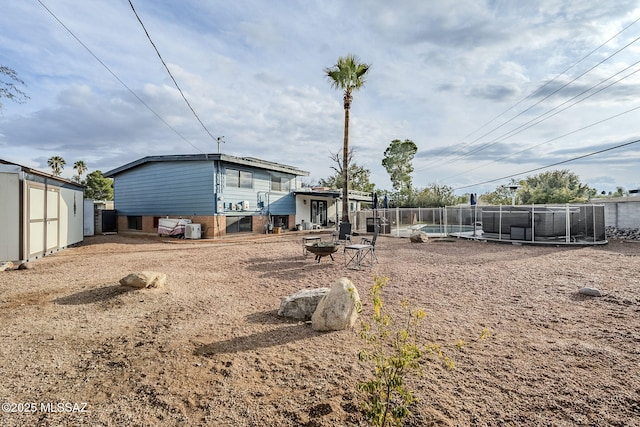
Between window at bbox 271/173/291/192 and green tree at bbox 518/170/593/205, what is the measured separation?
23.2 m

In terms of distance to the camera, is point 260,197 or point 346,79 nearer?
point 346,79

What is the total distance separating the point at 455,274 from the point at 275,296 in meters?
4.75

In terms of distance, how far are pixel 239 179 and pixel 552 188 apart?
1275 inches

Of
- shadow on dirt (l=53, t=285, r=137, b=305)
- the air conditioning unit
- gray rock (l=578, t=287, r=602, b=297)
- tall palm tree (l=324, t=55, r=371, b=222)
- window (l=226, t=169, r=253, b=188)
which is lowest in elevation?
gray rock (l=578, t=287, r=602, b=297)

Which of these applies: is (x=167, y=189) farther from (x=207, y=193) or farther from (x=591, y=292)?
(x=591, y=292)

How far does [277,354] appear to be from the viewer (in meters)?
3.54

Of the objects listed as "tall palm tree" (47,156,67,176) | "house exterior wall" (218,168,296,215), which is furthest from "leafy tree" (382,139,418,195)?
"tall palm tree" (47,156,67,176)

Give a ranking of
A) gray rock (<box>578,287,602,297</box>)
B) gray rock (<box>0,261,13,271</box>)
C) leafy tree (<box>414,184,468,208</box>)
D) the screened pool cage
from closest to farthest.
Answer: gray rock (<box>578,287,602,297</box>) → gray rock (<box>0,261,13,271</box>) → the screened pool cage → leafy tree (<box>414,184,468,208</box>)

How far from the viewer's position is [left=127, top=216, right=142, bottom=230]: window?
2020 centimetres

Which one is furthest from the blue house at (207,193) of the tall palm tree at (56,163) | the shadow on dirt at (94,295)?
the tall palm tree at (56,163)

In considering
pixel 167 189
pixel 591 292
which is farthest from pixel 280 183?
pixel 591 292

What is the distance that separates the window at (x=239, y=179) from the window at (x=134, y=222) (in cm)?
713

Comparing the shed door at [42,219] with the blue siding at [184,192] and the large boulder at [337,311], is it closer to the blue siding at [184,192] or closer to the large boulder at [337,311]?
the blue siding at [184,192]

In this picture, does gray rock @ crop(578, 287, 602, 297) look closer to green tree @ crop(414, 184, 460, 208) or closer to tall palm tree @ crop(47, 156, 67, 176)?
green tree @ crop(414, 184, 460, 208)
